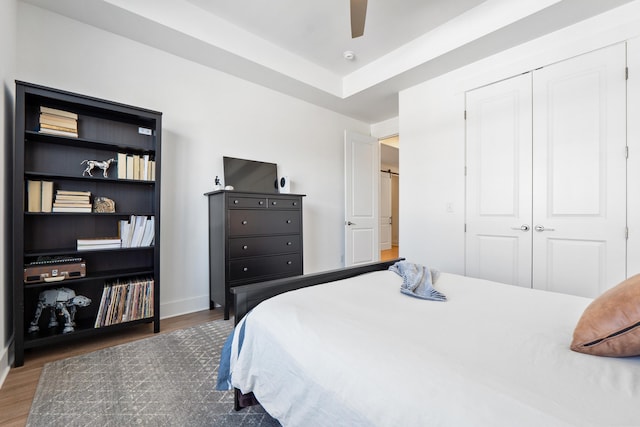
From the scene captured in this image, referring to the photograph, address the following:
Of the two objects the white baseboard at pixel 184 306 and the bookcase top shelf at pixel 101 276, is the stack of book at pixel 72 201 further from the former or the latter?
the white baseboard at pixel 184 306

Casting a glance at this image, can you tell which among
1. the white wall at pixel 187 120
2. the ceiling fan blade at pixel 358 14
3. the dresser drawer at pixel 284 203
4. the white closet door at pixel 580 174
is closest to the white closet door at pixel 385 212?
the white wall at pixel 187 120

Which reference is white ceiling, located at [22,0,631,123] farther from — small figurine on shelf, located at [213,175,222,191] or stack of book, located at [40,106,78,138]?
small figurine on shelf, located at [213,175,222,191]

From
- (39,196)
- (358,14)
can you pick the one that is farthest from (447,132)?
(39,196)

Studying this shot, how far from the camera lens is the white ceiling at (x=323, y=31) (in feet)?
7.45

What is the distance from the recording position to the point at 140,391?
1555mm

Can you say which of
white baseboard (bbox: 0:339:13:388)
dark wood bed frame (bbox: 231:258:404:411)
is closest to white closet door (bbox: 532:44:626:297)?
dark wood bed frame (bbox: 231:258:404:411)

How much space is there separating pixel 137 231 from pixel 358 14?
231cm

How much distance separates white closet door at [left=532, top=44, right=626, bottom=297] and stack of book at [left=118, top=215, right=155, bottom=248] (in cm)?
335

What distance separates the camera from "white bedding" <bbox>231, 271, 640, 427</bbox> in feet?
2.03

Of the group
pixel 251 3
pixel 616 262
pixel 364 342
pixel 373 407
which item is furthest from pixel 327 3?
pixel 616 262

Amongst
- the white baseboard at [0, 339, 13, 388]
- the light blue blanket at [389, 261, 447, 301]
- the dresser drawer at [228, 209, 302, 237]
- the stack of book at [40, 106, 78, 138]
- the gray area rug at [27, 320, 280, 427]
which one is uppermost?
the stack of book at [40, 106, 78, 138]

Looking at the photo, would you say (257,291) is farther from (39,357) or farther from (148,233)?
(39,357)

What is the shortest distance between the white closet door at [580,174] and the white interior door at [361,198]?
2208mm

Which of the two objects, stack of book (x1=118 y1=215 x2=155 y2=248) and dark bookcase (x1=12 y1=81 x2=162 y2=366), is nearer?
dark bookcase (x1=12 y1=81 x2=162 y2=366)
